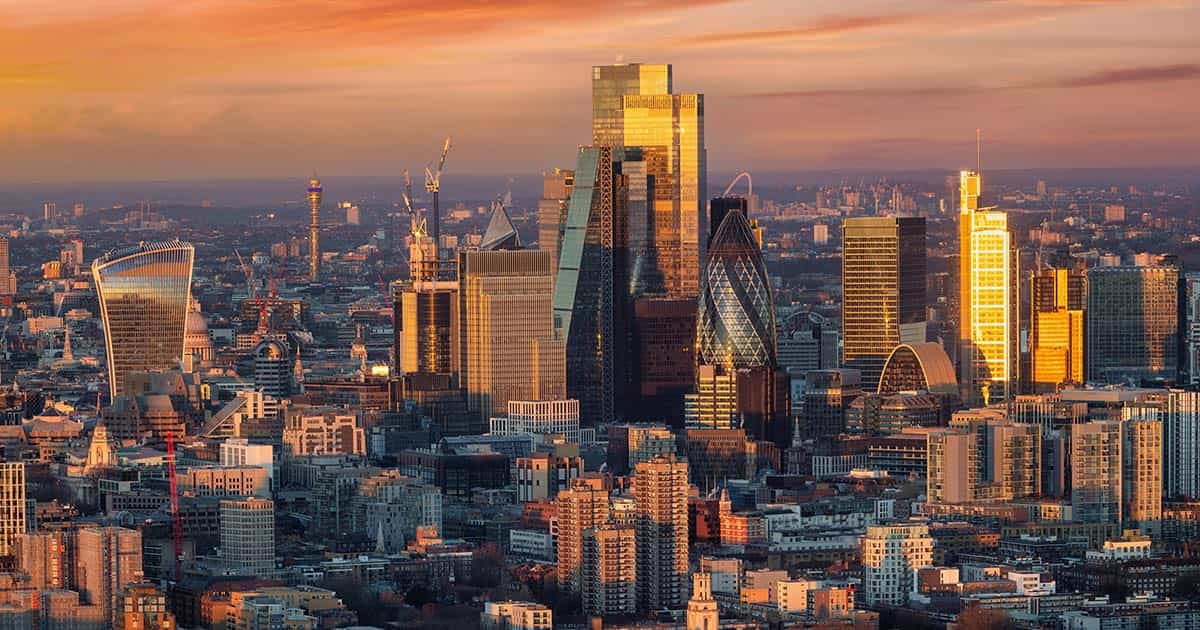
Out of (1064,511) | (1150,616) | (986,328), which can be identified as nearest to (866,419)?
(986,328)

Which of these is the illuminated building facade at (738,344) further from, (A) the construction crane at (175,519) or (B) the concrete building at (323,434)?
(A) the construction crane at (175,519)

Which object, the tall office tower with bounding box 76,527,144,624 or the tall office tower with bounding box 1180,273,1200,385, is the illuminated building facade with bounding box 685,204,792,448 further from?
the tall office tower with bounding box 76,527,144,624

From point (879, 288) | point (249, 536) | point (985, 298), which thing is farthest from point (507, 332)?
point (249, 536)

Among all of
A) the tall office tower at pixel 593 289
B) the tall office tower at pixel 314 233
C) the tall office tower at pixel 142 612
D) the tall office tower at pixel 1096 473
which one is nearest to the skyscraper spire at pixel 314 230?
the tall office tower at pixel 314 233

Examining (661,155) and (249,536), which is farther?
(661,155)

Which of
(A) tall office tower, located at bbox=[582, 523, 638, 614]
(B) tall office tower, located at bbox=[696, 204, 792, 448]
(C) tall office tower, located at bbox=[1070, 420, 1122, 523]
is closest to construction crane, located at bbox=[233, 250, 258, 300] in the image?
(B) tall office tower, located at bbox=[696, 204, 792, 448]

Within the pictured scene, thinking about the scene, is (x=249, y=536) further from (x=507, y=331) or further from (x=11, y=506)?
(x=507, y=331)
